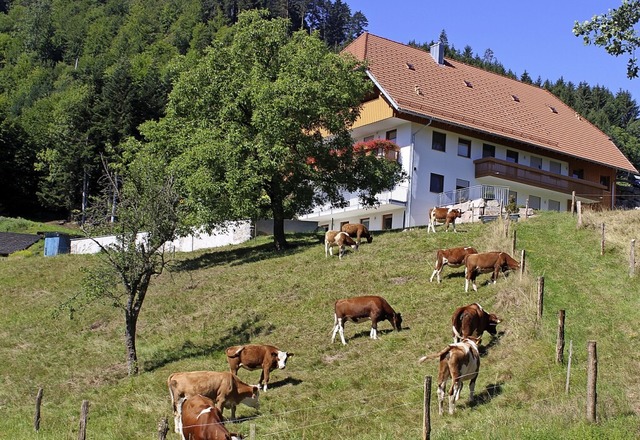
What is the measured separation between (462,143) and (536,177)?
5.91 metres

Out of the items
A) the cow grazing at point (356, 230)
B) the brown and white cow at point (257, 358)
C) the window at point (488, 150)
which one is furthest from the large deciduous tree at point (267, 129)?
the brown and white cow at point (257, 358)

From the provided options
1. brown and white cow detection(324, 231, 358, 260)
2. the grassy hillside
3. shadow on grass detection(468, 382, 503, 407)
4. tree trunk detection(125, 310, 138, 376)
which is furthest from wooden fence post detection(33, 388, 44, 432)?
brown and white cow detection(324, 231, 358, 260)

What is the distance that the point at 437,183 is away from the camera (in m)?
52.5

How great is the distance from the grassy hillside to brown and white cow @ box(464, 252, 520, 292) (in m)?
0.65

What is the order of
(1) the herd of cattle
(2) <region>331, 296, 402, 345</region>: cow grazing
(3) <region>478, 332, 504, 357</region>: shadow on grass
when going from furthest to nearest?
(2) <region>331, 296, 402, 345</region>: cow grazing → (3) <region>478, 332, 504, 357</region>: shadow on grass → (1) the herd of cattle

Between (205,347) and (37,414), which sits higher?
(205,347)

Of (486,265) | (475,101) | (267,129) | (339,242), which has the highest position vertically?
(475,101)

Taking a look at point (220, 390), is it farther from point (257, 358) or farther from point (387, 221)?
point (387, 221)

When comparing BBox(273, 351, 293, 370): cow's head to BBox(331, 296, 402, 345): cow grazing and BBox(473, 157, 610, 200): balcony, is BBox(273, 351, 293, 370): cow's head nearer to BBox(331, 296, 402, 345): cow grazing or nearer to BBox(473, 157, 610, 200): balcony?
BBox(331, 296, 402, 345): cow grazing

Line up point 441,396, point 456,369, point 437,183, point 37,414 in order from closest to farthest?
point 441,396 → point 456,369 → point 37,414 → point 437,183

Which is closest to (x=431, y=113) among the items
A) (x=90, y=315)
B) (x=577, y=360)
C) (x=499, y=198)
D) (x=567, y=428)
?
(x=499, y=198)

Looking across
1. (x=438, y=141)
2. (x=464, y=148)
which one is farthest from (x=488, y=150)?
(x=438, y=141)

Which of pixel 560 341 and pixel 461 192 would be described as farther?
pixel 461 192

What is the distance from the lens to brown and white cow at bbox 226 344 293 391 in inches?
874
